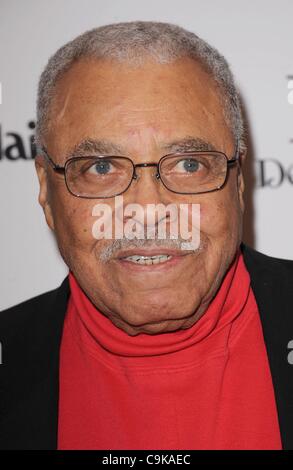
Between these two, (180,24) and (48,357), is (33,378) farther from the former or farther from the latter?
(180,24)

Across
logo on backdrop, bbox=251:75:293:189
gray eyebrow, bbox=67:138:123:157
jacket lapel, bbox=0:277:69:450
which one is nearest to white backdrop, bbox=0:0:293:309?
logo on backdrop, bbox=251:75:293:189

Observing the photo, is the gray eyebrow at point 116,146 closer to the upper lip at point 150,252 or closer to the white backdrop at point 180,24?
the upper lip at point 150,252

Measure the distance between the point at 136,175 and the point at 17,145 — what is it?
87 centimetres

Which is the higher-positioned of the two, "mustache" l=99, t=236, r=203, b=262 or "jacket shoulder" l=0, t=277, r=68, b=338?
"mustache" l=99, t=236, r=203, b=262

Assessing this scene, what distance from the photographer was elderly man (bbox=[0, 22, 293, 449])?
1454mm

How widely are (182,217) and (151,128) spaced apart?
22 cm

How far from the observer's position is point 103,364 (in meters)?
1.66

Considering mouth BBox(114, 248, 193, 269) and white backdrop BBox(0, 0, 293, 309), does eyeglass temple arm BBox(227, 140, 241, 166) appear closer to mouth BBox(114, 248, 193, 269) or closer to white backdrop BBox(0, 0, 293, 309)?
mouth BBox(114, 248, 193, 269)

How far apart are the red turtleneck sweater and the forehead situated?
429mm

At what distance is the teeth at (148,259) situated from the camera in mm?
1454

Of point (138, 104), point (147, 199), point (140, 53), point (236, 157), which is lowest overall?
point (147, 199)

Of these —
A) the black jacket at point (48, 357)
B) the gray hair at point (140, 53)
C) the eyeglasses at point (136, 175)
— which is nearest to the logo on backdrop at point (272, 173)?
the black jacket at point (48, 357)

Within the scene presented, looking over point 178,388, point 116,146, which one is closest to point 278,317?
point 178,388

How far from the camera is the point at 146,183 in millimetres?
1430
